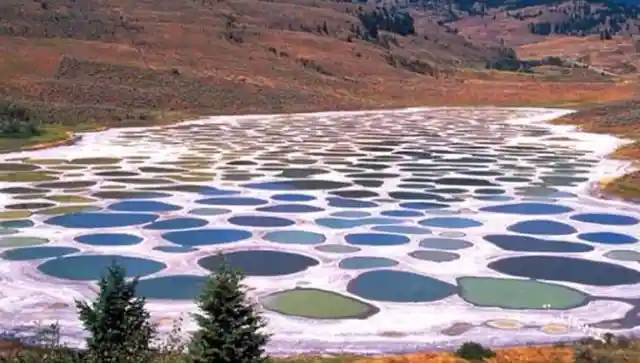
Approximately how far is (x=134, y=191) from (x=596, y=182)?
24782 mm

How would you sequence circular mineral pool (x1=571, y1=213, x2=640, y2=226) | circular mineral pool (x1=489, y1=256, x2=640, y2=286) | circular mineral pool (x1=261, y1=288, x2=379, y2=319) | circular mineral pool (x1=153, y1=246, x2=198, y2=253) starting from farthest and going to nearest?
1. circular mineral pool (x1=571, y1=213, x2=640, y2=226)
2. circular mineral pool (x1=153, y1=246, x2=198, y2=253)
3. circular mineral pool (x1=489, y1=256, x2=640, y2=286)
4. circular mineral pool (x1=261, y1=288, x2=379, y2=319)

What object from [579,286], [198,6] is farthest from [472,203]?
[198,6]

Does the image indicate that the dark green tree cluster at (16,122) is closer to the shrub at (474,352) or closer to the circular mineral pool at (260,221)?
the circular mineral pool at (260,221)

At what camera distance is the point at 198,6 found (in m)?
170

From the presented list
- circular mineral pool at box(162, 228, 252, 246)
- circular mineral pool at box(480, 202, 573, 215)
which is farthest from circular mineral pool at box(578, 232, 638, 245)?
circular mineral pool at box(162, 228, 252, 246)

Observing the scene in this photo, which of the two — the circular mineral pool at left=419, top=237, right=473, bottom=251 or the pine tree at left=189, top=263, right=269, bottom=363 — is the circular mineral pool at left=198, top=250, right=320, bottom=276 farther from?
the pine tree at left=189, top=263, right=269, bottom=363

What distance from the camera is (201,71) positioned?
12088 centimetres

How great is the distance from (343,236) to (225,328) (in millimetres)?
21417

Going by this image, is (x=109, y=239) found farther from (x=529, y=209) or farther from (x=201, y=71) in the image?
(x=201, y=71)

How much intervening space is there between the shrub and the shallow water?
41.6 inches

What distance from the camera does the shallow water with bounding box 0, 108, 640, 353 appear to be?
977 inches

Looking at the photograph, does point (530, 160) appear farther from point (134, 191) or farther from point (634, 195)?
point (134, 191)

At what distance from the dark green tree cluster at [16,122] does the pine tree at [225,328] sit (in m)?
58.6

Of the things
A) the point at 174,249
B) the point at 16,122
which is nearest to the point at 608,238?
the point at 174,249
